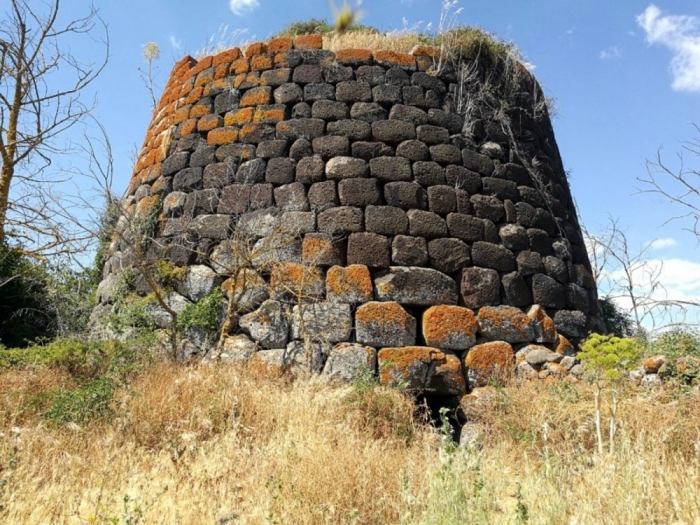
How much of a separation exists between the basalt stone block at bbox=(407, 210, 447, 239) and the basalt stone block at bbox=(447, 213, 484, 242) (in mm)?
98

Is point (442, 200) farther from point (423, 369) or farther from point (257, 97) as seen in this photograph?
point (257, 97)

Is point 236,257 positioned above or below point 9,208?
below

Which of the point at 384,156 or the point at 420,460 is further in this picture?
the point at 384,156

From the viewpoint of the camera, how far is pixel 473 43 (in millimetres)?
6660

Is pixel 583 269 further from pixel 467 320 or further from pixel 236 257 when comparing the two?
pixel 236 257

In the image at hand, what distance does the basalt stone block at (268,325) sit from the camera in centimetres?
511

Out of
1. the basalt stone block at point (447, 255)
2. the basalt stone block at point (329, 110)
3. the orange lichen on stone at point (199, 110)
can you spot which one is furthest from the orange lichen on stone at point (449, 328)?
the orange lichen on stone at point (199, 110)

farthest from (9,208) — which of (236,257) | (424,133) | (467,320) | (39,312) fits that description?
(467,320)

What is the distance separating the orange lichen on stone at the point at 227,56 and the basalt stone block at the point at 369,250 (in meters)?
2.76

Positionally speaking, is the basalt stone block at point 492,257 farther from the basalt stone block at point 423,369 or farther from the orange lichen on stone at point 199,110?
the orange lichen on stone at point 199,110

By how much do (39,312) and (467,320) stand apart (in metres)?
5.71

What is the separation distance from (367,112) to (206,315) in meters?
2.64

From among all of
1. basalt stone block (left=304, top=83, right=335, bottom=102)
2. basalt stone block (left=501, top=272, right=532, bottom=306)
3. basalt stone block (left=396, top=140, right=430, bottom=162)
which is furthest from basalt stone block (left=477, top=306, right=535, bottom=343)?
basalt stone block (left=304, top=83, right=335, bottom=102)

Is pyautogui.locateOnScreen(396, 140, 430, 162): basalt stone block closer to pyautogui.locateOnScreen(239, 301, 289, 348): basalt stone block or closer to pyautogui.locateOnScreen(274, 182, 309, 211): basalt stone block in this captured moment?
pyautogui.locateOnScreen(274, 182, 309, 211): basalt stone block
